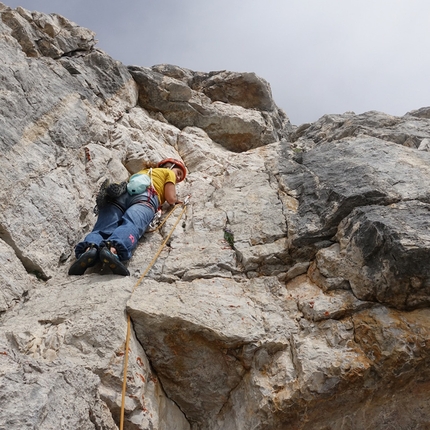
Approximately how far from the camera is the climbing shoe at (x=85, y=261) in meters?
5.21

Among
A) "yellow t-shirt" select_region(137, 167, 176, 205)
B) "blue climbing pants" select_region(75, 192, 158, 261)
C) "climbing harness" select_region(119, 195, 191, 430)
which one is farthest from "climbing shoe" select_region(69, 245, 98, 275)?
"yellow t-shirt" select_region(137, 167, 176, 205)

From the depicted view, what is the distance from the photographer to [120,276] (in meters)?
5.20

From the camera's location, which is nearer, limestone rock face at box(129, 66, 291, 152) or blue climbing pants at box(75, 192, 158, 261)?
blue climbing pants at box(75, 192, 158, 261)

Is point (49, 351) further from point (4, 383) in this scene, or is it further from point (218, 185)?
point (218, 185)

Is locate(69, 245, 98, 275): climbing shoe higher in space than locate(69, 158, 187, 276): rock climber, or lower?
lower

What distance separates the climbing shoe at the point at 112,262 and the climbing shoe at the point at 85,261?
17 cm

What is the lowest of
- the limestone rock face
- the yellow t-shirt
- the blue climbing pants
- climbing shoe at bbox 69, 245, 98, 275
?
climbing shoe at bbox 69, 245, 98, 275

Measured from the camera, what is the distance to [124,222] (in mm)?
5992

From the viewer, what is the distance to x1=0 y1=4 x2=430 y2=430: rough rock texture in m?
4.00

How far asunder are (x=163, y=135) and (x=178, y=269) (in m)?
5.41

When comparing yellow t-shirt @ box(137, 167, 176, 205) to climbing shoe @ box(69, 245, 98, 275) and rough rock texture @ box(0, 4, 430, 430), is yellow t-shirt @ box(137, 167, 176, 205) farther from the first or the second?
climbing shoe @ box(69, 245, 98, 275)

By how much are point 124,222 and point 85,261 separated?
3.10 feet

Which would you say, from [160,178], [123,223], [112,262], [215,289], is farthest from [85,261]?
[160,178]

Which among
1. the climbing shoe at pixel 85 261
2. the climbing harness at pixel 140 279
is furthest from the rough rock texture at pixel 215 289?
the climbing shoe at pixel 85 261
